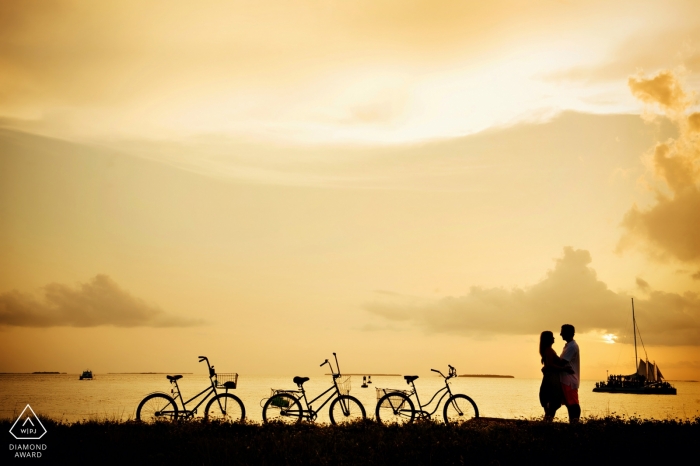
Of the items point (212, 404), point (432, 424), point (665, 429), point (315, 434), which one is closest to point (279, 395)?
point (212, 404)

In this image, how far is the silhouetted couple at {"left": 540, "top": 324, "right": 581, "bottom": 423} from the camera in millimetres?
14312

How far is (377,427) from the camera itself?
559 inches

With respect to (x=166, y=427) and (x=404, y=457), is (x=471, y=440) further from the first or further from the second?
(x=166, y=427)

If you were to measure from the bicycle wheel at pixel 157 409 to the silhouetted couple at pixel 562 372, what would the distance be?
10.6 m

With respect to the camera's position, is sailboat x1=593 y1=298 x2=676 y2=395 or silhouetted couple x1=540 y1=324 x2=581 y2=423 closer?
silhouetted couple x1=540 y1=324 x2=581 y2=423

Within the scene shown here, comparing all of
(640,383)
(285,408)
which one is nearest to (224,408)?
(285,408)

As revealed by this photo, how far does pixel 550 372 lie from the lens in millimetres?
14500

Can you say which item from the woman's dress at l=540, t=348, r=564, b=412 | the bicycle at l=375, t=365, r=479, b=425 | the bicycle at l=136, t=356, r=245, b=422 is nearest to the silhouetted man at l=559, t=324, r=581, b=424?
the woman's dress at l=540, t=348, r=564, b=412

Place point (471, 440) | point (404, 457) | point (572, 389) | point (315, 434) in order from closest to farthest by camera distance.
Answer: point (404, 457) < point (471, 440) < point (315, 434) < point (572, 389)

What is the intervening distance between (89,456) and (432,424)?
27.0 ft

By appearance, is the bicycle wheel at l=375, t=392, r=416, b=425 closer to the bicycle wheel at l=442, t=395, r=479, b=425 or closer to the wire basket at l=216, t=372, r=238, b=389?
the bicycle wheel at l=442, t=395, r=479, b=425

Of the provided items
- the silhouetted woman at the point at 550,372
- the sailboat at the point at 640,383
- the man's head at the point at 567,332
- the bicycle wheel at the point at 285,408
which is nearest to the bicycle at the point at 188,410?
the bicycle wheel at the point at 285,408

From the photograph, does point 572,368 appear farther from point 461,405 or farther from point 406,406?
point 406,406

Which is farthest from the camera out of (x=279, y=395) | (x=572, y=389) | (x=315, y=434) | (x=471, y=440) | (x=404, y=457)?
(x=279, y=395)
